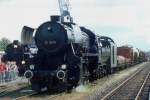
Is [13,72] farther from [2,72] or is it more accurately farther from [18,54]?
[18,54]

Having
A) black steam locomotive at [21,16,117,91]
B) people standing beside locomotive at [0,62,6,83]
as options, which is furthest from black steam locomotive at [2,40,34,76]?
people standing beside locomotive at [0,62,6,83]

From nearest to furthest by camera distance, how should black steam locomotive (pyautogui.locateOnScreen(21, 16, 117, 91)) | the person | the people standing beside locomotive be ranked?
black steam locomotive (pyautogui.locateOnScreen(21, 16, 117, 91))
the people standing beside locomotive
the person

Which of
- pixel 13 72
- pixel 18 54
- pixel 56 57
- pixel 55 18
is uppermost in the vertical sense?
pixel 55 18

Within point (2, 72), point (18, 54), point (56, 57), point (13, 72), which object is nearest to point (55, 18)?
point (56, 57)

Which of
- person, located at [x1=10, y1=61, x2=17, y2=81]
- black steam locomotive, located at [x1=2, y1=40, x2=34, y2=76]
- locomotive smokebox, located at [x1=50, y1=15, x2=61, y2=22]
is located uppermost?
locomotive smokebox, located at [x1=50, y1=15, x2=61, y2=22]

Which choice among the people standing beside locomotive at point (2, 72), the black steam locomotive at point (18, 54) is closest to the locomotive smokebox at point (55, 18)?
the black steam locomotive at point (18, 54)

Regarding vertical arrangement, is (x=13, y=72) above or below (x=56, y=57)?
below

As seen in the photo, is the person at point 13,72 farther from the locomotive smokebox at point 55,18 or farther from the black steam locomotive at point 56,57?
the locomotive smokebox at point 55,18

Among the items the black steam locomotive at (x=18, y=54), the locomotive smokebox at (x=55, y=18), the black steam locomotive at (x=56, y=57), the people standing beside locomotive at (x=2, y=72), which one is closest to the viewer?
the black steam locomotive at (x=56, y=57)

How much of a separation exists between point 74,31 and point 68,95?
12.6 ft

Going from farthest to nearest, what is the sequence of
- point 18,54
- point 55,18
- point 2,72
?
point 2,72 < point 18,54 < point 55,18

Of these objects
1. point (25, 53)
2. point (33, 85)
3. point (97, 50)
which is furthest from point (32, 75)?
point (97, 50)

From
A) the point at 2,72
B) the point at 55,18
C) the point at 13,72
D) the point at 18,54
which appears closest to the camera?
the point at 55,18

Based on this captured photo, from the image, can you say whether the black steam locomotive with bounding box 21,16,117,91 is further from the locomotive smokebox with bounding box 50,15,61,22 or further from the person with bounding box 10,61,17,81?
the person with bounding box 10,61,17,81
